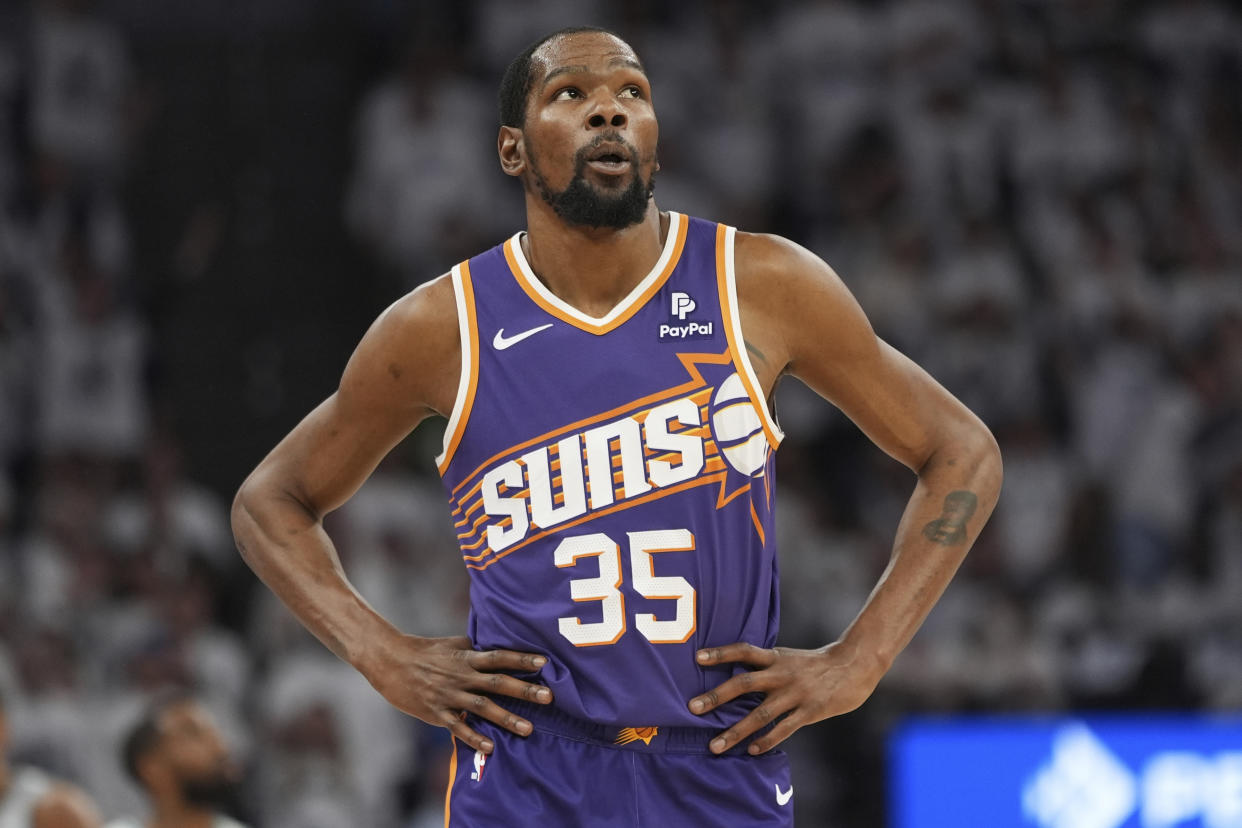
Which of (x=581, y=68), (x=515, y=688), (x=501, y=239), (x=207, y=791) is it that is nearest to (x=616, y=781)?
(x=515, y=688)

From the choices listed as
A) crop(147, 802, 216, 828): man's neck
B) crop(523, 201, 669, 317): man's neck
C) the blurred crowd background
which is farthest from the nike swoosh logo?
the blurred crowd background

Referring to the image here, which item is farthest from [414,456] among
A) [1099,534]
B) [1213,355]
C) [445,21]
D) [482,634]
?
[482,634]

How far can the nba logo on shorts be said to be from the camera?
3544mm

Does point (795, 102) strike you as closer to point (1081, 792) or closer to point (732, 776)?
point (1081, 792)

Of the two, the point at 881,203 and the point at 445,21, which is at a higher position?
the point at 445,21

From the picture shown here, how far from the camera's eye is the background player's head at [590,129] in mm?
A: 3559

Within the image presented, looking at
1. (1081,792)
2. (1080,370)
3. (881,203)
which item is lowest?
(1081,792)

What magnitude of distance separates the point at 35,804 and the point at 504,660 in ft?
13.8

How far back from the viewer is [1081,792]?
787cm

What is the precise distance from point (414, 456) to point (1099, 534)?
158 inches

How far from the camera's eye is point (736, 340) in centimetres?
356

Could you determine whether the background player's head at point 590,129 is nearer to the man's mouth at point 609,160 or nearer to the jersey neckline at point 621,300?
the man's mouth at point 609,160

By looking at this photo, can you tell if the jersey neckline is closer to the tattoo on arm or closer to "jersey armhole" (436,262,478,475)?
"jersey armhole" (436,262,478,475)

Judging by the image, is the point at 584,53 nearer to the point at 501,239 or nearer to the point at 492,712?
the point at 492,712
